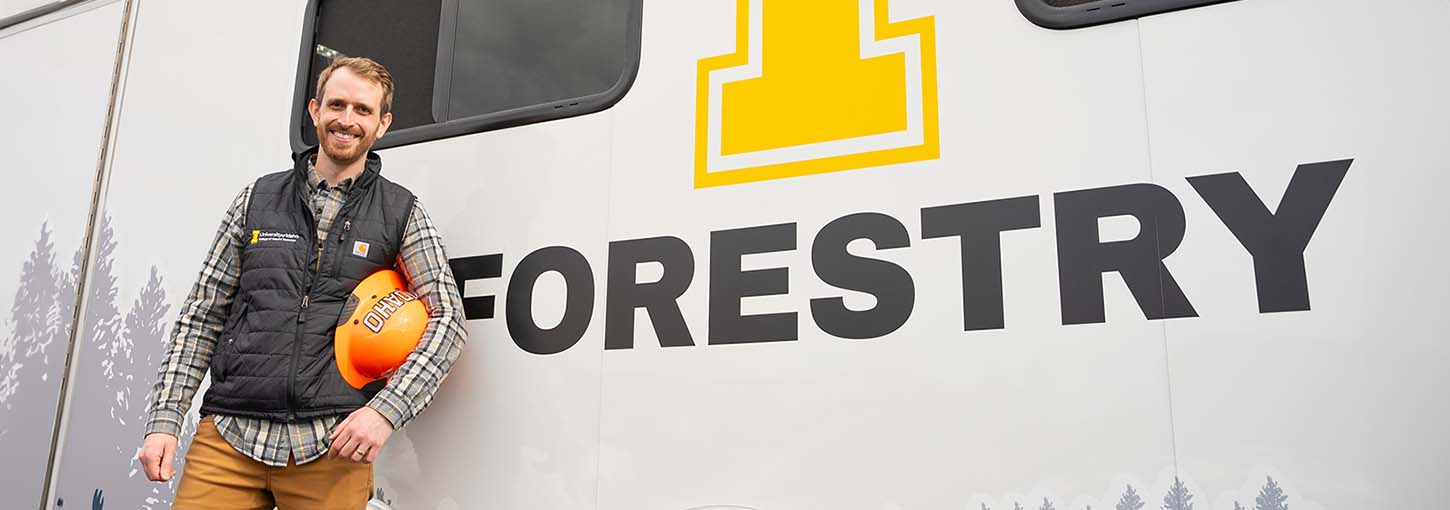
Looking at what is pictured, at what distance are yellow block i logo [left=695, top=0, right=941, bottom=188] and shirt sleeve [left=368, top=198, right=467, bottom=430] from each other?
59cm

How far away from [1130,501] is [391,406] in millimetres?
1342

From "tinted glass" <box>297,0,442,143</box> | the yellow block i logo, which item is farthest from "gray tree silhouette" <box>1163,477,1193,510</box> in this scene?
"tinted glass" <box>297,0,442,143</box>

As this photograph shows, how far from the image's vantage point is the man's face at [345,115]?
2141 mm

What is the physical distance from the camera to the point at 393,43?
2.53 meters

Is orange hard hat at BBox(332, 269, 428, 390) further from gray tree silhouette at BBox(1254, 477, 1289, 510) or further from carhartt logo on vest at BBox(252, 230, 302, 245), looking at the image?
gray tree silhouette at BBox(1254, 477, 1289, 510)

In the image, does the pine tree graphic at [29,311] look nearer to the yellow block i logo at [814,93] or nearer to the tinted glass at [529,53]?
the tinted glass at [529,53]

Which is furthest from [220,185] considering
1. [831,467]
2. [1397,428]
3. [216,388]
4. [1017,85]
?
[1397,428]

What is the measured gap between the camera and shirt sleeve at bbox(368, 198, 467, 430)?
2016 mm

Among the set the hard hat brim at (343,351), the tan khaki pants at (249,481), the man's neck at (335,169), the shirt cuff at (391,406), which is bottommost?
the tan khaki pants at (249,481)

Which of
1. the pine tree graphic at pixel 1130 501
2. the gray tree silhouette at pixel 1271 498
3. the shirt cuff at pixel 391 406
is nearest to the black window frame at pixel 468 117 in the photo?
the shirt cuff at pixel 391 406

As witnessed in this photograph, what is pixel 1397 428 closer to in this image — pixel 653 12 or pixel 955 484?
pixel 955 484

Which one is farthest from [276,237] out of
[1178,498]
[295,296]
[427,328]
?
[1178,498]

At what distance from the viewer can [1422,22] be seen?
5.17ft

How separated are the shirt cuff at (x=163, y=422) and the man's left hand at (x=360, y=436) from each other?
0.36 m
